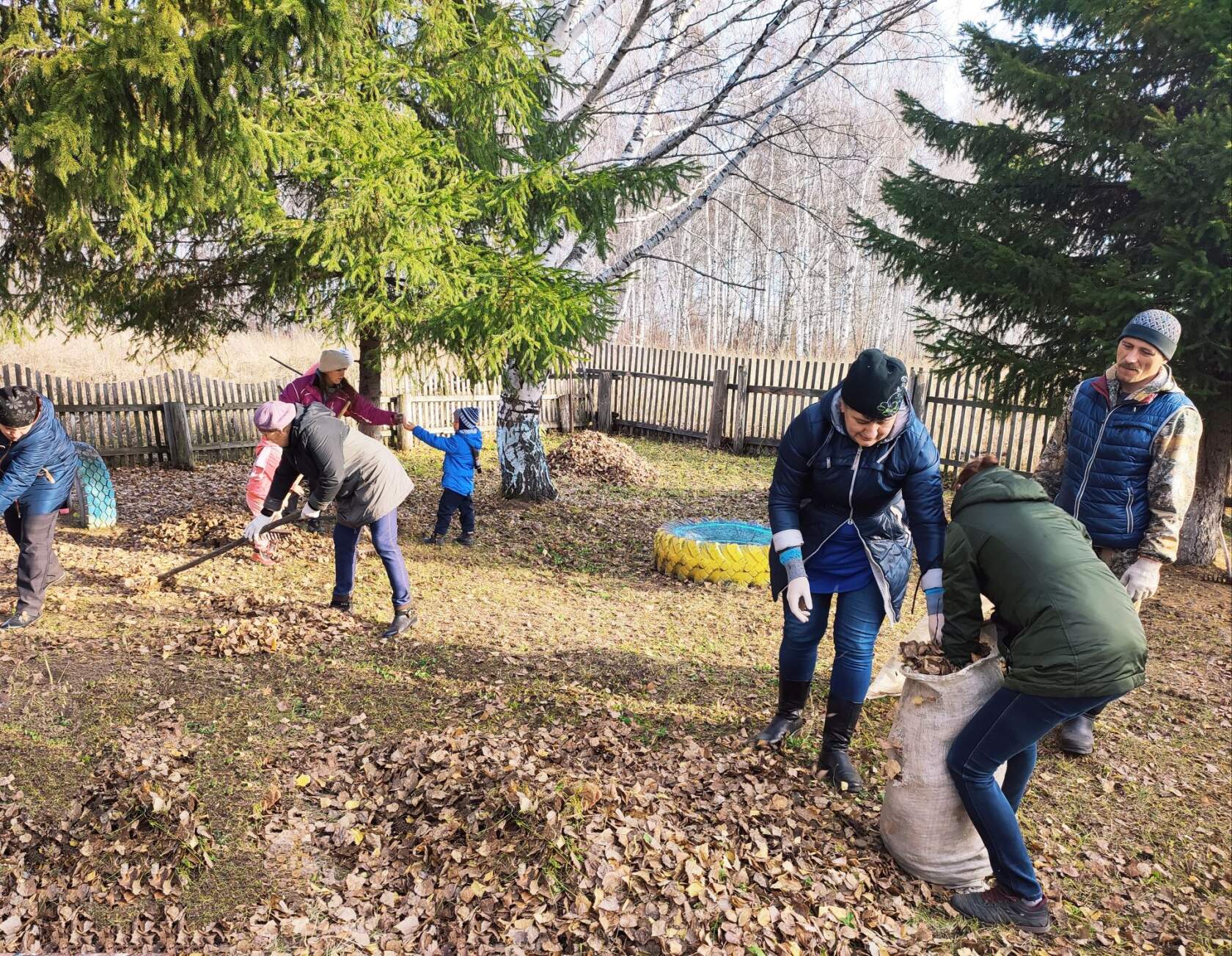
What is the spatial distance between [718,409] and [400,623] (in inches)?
381

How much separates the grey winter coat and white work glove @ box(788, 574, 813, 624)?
9.30 feet

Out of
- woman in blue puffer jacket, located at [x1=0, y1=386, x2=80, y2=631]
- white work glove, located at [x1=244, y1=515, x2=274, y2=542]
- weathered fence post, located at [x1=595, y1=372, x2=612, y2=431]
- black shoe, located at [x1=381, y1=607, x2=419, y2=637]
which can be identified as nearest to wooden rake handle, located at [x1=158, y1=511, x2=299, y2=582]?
white work glove, located at [x1=244, y1=515, x2=274, y2=542]

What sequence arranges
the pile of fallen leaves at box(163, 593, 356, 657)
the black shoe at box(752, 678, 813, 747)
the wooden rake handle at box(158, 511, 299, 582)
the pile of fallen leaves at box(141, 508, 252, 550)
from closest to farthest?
1. the black shoe at box(752, 678, 813, 747)
2. the pile of fallen leaves at box(163, 593, 356, 657)
3. the wooden rake handle at box(158, 511, 299, 582)
4. the pile of fallen leaves at box(141, 508, 252, 550)

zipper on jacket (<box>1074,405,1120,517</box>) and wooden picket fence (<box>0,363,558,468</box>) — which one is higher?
zipper on jacket (<box>1074,405,1120,517</box>)

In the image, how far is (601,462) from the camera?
425 inches

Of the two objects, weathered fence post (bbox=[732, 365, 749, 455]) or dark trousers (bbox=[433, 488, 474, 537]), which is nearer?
dark trousers (bbox=[433, 488, 474, 537])

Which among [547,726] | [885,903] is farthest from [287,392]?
[885,903]

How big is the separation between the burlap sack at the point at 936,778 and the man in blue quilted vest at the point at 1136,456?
1.21 m

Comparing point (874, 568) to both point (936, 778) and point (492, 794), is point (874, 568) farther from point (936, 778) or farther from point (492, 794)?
point (492, 794)

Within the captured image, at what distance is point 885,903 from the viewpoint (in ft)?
9.12

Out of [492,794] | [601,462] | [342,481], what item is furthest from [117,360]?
[492,794]

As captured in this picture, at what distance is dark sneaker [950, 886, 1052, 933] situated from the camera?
2.68 metres

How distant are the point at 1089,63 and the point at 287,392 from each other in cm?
828

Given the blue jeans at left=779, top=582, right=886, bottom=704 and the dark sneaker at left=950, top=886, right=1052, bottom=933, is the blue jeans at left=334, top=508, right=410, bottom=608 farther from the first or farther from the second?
the dark sneaker at left=950, top=886, right=1052, bottom=933
